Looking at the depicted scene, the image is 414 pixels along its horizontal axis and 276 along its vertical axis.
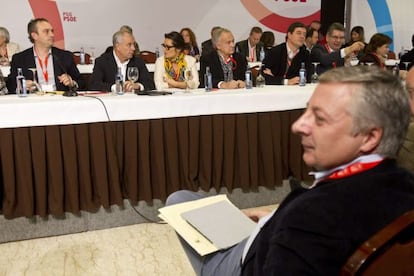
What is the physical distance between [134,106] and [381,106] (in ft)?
5.92

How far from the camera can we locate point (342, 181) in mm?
879

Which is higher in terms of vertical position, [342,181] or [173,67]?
[173,67]

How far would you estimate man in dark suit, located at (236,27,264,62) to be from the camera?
6852 mm

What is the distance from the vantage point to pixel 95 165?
8.20ft

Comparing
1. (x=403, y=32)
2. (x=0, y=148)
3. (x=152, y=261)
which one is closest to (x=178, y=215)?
(x=152, y=261)

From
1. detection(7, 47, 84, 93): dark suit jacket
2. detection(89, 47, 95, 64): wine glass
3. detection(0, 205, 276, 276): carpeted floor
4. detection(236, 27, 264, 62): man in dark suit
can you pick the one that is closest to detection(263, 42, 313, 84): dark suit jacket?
detection(7, 47, 84, 93): dark suit jacket

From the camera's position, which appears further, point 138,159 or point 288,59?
point 288,59

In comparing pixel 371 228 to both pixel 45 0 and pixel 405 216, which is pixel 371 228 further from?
pixel 45 0

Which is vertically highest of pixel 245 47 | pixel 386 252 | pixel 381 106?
pixel 245 47

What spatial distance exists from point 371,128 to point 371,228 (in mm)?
206

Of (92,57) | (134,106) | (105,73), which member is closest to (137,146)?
(134,106)

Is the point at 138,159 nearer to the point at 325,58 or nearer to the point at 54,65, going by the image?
the point at 54,65

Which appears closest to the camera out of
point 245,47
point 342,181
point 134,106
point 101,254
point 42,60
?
point 342,181

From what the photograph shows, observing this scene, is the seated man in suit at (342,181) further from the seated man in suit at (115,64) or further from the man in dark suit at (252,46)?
the man in dark suit at (252,46)
